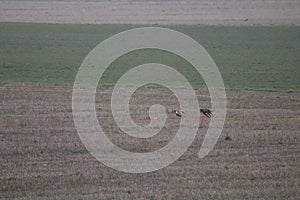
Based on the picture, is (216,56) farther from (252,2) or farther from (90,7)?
(252,2)

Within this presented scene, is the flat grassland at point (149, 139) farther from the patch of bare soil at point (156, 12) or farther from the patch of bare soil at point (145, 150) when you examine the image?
the patch of bare soil at point (156, 12)

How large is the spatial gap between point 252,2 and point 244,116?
202 feet

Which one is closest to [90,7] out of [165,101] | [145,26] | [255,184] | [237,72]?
[145,26]

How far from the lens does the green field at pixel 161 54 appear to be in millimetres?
27516

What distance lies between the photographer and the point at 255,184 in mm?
12359

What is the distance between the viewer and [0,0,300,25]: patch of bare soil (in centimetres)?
5525

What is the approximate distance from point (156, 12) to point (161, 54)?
90.1 feet

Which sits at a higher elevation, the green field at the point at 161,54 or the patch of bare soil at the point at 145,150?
the patch of bare soil at the point at 145,150

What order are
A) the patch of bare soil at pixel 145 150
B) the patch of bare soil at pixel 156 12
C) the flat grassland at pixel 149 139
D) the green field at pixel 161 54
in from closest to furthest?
the patch of bare soil at pixel 145 150 < the flat grassland at pixel 149 139 < the green field at pixel 161 54 < the patch of bare soil at pixel 156 12

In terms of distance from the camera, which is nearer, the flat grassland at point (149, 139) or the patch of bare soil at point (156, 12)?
the flat grassland at point (149, 139)

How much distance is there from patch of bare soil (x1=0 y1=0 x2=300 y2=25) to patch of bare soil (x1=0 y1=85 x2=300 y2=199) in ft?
114

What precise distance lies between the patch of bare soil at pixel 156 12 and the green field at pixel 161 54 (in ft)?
17.5

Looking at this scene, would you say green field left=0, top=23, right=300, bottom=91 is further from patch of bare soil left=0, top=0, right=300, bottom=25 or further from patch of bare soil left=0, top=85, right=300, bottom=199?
patch of bare soil left=0, top=85, right=300, bottom=199

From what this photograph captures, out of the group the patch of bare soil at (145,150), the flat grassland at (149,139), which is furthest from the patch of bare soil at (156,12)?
the patch of bare soil at (145,150)
